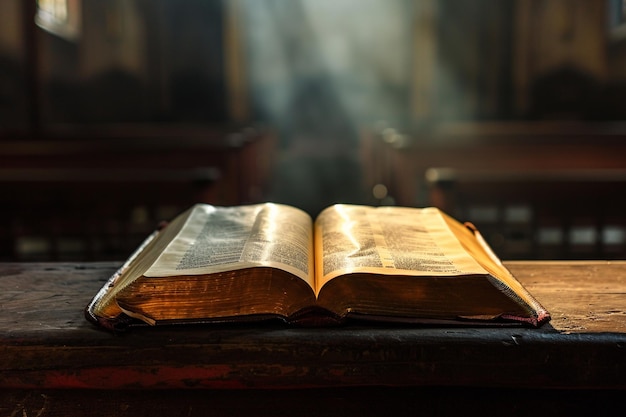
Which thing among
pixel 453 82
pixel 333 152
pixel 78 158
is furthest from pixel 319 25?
pixel 78 158

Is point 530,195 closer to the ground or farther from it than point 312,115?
closer to the ground

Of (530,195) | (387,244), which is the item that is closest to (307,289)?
(387,244)

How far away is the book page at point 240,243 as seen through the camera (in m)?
0.79

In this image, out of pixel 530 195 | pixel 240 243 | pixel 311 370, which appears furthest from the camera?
pixel 530 195

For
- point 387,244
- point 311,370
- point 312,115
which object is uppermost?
point 312,115

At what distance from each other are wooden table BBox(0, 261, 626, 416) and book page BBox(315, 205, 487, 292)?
0.24ft

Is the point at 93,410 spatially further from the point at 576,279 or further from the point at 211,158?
the point at 211,158

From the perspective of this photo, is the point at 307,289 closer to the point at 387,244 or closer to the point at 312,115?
the point at 387,244

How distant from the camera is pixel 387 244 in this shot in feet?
3.02

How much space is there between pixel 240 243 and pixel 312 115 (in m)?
12.0

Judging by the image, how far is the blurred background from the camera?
7.77 feet

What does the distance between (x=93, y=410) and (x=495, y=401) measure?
1.54 ft

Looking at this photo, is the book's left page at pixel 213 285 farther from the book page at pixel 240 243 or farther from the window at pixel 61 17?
the window at pixel 61 17

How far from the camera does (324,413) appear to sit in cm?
78
